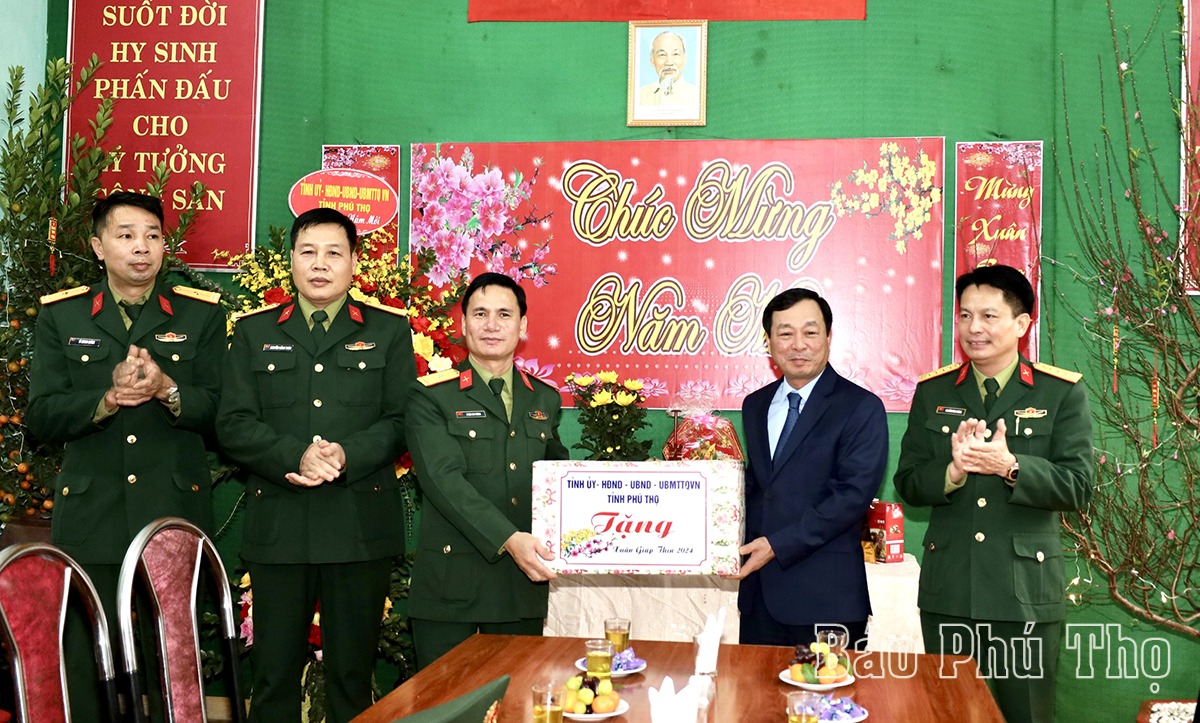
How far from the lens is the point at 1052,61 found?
4469 mm

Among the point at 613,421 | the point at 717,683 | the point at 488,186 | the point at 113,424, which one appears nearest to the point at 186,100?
the point at 488,186

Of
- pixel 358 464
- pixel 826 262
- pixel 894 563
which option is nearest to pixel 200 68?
pixel 358 464

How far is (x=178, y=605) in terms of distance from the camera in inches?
88.4

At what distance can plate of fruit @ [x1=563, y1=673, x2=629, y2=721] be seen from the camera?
1.97 metres

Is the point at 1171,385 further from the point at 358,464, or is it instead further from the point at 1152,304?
the point at 358,464

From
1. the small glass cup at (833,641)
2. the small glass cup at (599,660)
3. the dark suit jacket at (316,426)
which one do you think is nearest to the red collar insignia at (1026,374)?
the small glass cup at (833,641)

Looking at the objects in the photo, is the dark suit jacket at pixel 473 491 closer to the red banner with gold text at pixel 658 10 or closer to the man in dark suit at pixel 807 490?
the man in dark suit at pixel 807 490

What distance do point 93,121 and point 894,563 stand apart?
12.8ft

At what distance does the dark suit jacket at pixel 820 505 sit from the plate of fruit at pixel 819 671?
0.81 m

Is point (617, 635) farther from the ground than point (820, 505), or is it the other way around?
point (820, 505)

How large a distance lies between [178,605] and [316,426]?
1.22 meters

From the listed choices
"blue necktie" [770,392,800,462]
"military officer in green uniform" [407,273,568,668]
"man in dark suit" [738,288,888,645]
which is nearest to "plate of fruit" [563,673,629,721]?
"military officer in green uniform" [407,273,568,668]

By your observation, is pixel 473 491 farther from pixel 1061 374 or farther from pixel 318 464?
pixel 1061 374

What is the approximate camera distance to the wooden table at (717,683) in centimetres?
201
